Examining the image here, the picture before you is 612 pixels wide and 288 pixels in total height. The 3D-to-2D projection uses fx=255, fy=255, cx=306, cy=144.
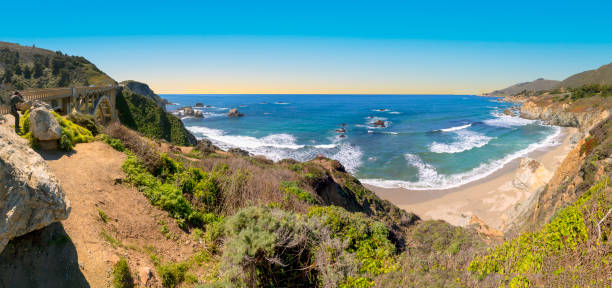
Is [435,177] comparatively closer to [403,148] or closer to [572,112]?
[403,148]

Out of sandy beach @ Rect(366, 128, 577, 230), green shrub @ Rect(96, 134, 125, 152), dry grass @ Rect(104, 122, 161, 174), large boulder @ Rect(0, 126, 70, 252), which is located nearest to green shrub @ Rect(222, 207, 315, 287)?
large boulder @ Rect(0, 126, 70, 252)

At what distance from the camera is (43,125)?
8.18m

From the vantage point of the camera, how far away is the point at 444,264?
5.17 meters

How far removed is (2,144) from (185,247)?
4.19 meters

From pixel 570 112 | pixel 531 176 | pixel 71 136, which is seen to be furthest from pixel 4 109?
pixel 570 112

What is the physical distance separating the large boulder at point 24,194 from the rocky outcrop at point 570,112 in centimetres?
5307

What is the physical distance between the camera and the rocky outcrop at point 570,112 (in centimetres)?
3920

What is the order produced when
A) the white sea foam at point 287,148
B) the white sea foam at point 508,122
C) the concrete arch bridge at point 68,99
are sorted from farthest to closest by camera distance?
the white sea foam at point 508,122 < the white sea foam at point 287,148 < the concrete arch bridge at point 68,99

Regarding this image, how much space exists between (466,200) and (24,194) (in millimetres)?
23596

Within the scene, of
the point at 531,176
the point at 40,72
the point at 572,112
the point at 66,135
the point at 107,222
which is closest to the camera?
the point at 107,222

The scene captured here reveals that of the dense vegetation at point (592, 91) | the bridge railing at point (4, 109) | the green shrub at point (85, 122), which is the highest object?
the dense vegetation at point (592, 91)

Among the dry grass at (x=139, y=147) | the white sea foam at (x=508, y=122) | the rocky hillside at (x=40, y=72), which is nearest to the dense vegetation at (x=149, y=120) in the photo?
the rocky hillside at (x=40, y=72)

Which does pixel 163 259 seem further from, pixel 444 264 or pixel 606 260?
pixel 606 260

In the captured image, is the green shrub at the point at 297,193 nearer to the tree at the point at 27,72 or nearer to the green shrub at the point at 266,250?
the green shrub at the point at 266,250
